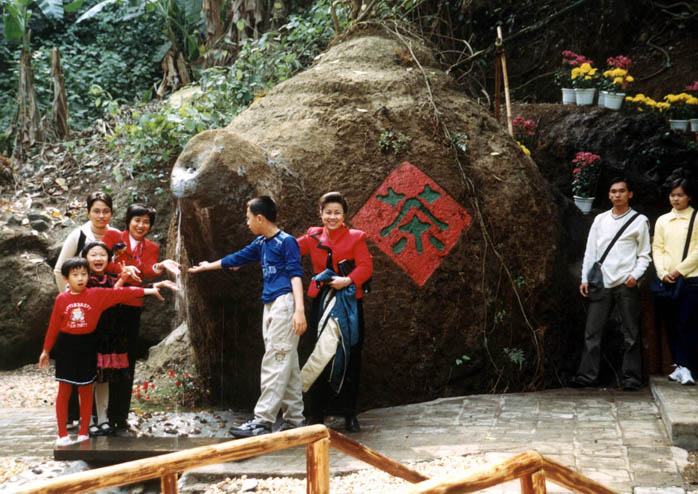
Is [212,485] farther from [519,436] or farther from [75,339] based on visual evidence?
[519,436]

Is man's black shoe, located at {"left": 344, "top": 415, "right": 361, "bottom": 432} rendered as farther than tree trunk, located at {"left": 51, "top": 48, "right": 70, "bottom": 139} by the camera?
No

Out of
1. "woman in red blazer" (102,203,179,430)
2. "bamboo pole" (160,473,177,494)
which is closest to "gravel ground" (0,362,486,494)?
"woman in red blazer" (102,203,179,430)

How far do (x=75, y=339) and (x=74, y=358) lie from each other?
0.46 feet

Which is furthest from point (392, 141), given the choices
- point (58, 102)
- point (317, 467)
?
point (58, 102)

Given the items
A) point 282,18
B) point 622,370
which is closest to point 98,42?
point 282,18

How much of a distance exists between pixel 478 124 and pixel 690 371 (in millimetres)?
3010

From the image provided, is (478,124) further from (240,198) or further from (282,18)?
(282,18)

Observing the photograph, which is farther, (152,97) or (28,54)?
(152,97)

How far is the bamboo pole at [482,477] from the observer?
2.14 metres

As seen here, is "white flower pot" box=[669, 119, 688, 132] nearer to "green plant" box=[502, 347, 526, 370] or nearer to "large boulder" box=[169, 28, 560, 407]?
"large boulder" box=[169, 28, 560, 407]

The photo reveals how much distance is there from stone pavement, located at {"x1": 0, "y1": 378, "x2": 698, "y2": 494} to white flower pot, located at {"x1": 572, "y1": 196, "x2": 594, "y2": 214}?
252cm

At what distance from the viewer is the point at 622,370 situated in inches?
260

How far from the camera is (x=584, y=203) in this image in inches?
325

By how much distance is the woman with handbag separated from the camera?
241 inches
